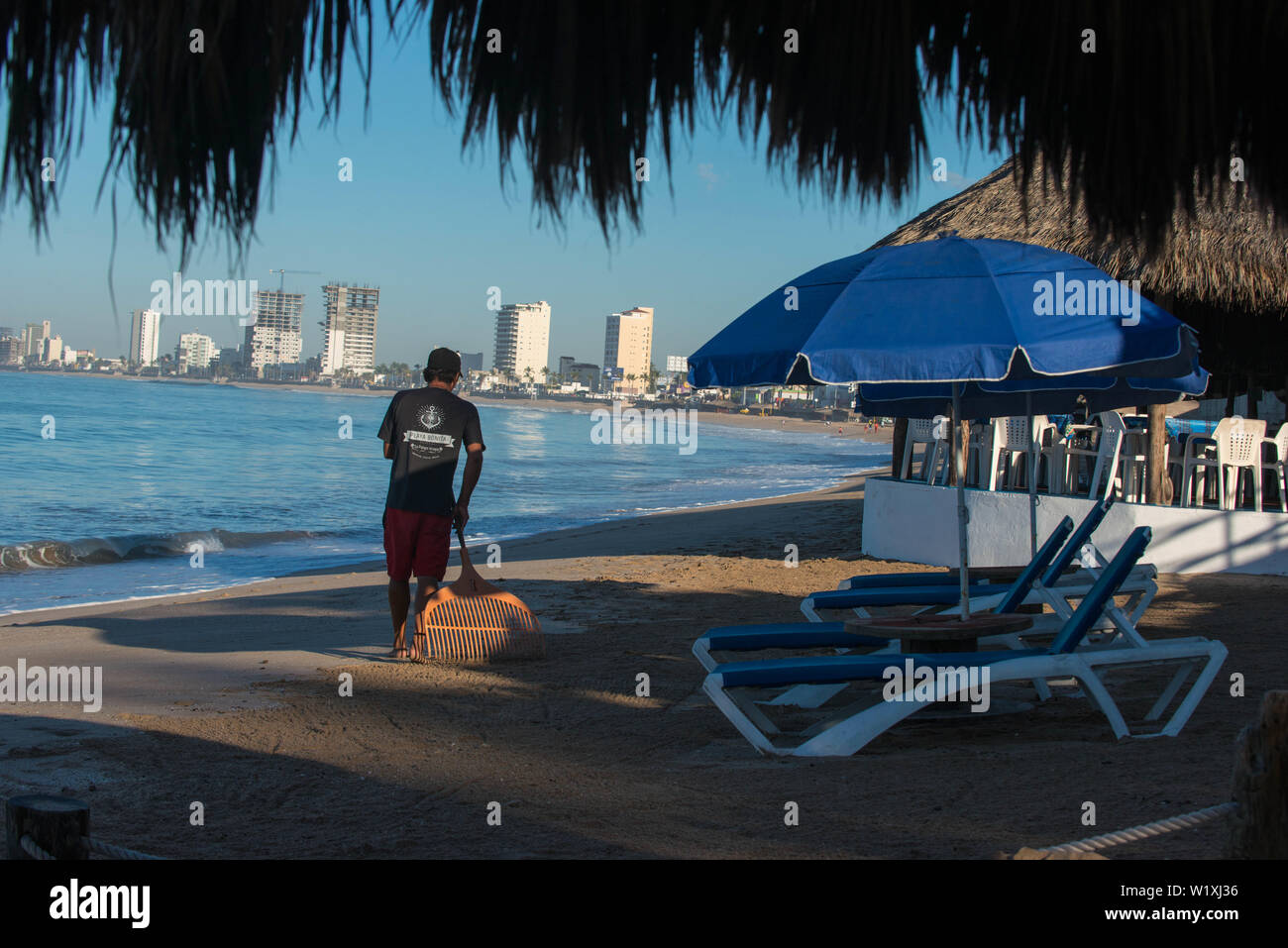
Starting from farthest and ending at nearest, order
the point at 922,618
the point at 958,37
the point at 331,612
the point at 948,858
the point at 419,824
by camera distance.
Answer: the point at 331,612
the point at 922,618
the point at 419,824
the point at 948,858
the point at 958,37

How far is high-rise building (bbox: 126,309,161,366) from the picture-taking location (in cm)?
163

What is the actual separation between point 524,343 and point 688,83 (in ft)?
387

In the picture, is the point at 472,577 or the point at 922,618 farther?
the point at 472,577

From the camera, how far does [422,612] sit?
20.7 ft

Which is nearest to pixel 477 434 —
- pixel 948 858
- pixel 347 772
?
pixel 347 772

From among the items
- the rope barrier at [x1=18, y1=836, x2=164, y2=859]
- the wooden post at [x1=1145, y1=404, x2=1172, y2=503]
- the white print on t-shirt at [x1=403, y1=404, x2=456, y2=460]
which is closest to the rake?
the white print on t-shirt at [x1=403, y1=404, x2=456, y2=460]

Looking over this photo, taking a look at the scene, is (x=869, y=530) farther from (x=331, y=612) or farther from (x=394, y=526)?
(x=394, y=526)

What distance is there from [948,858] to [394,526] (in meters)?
3.96

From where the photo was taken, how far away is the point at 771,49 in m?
1.72

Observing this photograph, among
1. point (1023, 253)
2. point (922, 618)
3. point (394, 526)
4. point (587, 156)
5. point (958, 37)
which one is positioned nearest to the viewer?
point (587, 156)

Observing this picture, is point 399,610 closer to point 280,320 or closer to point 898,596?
point 898,596

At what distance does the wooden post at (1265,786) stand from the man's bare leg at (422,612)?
15.5ft

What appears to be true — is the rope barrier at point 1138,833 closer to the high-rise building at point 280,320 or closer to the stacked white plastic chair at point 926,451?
the high-rise building at point 280,320

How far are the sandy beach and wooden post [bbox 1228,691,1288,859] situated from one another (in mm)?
644
